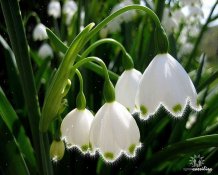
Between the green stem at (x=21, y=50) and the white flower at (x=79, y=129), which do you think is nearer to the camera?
the white flower at (x=79, y=129)

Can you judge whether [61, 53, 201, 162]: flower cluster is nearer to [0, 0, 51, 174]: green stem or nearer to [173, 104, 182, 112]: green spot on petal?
[173, 104, 182, 112]: green spot on petal

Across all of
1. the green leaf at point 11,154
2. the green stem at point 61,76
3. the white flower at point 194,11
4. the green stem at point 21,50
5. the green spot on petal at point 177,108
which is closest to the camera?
the green spot on petal at point 177,108

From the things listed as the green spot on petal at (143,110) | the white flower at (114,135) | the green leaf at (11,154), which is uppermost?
the green spot on petal at (143,110)

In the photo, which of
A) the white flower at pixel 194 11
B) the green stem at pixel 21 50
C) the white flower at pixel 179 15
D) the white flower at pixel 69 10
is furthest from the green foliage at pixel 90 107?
the white flower at pixel 69 10

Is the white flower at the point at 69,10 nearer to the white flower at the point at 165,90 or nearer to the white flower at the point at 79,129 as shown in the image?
the white flower at the point at 79,129

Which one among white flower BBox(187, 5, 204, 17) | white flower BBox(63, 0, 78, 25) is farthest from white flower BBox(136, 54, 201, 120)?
white flower BBox(63, 0, 78, 25)

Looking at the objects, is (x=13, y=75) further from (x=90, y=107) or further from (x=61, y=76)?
(x=61, y=76)

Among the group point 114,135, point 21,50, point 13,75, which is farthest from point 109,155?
point 13,75
